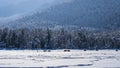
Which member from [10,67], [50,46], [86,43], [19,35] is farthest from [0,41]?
[10,67]

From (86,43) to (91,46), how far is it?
323 centimetres

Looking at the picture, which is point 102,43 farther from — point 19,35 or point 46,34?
point 19,35

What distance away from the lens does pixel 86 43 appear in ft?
532

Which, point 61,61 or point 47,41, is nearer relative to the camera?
point 61,61

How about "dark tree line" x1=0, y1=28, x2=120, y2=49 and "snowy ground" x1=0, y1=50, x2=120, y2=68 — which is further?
"dark tree line" x1=0, y1=28, x2=120, y2=49

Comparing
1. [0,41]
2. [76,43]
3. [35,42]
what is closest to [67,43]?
[76,43]

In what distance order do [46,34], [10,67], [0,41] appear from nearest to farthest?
[10,67] → [0,41] → [46,34]

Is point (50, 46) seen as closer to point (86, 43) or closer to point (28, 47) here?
point (28, 47)

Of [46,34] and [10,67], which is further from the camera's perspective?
[46,34]

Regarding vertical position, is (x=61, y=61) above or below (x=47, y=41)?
below

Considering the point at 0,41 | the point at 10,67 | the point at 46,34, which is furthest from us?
the point at 46,34

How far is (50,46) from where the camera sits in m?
151

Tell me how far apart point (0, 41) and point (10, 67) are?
360 ft

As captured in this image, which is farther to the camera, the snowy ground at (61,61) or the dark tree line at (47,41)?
the dark tree line at (47,41)
